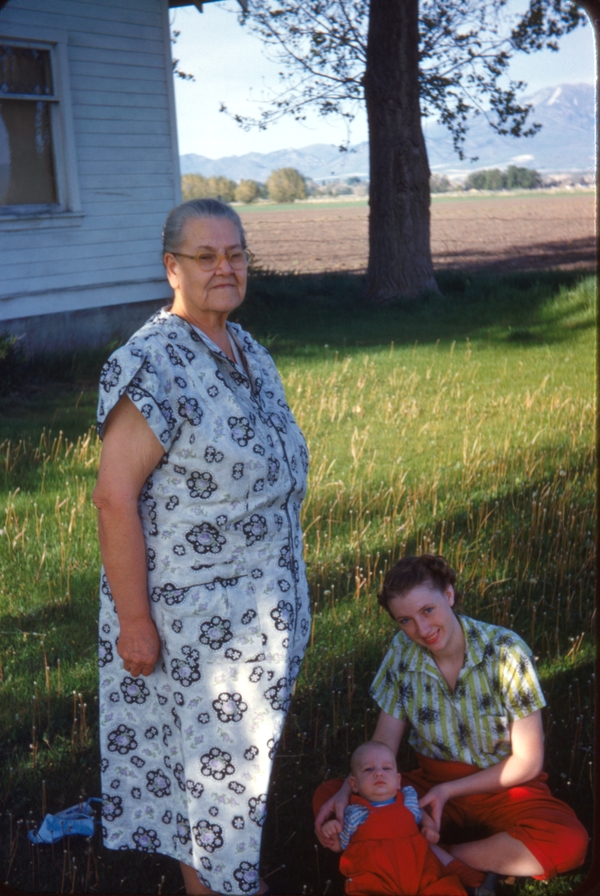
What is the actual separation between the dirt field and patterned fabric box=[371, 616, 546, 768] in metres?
20.1

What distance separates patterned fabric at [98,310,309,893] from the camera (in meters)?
→ 2.24

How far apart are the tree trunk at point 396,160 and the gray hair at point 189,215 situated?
14.3m

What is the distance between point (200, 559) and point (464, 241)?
118ft

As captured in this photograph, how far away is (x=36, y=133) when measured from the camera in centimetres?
1069

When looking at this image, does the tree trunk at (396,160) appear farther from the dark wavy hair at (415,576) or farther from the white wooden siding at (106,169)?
the dark wavy hair at (415,576)

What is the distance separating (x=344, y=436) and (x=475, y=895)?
505cm

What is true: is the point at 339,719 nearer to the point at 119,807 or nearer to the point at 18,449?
the point at 119,807

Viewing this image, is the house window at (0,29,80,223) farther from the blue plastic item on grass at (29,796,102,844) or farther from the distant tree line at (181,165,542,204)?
the distant tree line at (181,165,542,204)

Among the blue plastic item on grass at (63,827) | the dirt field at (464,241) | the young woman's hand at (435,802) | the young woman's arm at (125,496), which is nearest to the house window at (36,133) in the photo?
the blue plastic item on grass at (63,827)

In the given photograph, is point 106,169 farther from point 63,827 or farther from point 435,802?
point 435,802

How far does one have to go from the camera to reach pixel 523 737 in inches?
104

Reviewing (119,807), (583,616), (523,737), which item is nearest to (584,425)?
(583,616)

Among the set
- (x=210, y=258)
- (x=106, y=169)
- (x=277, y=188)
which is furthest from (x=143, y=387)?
(x=277, y=188)

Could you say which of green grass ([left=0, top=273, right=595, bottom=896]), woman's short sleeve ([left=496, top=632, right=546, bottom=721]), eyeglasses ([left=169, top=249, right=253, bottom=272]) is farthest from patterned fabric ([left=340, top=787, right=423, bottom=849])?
eyeglasses ([left=169, top=249, right=253, bottom=272])
